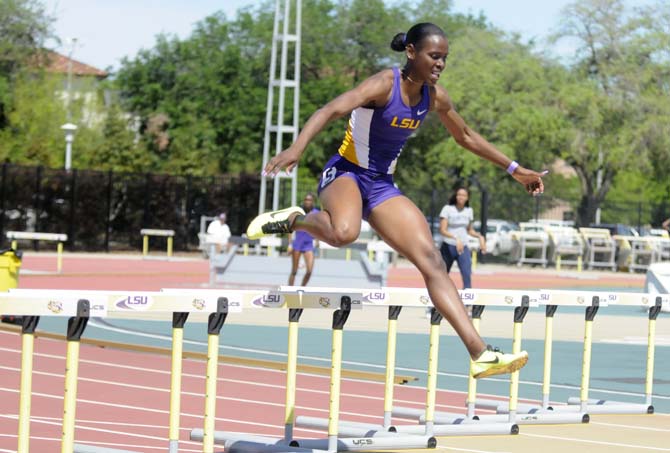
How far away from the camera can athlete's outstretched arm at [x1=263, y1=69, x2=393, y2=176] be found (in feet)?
22.9

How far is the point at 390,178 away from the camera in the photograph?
807cm

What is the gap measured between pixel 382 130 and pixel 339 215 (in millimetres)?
554

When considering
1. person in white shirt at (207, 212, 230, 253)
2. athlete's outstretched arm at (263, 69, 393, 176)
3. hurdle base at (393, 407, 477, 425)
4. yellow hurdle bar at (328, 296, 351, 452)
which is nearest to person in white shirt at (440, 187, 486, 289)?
hurdle base at (393, 407, 477, 425)

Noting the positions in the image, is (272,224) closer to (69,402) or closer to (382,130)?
(382,130)

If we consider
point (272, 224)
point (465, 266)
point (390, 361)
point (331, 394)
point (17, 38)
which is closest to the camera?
point (331, 394)

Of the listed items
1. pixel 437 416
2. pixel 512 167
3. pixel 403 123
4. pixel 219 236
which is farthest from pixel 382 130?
pixel 219 236

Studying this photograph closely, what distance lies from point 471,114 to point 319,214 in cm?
5110

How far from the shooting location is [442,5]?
2876 inches

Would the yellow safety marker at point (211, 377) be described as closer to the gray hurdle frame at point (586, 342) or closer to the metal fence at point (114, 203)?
the gray hurdle frame at point (586, 342)

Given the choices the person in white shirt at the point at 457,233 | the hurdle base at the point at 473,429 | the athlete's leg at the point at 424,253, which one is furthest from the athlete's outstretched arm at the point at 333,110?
the person in white shirt at the point at 457,233

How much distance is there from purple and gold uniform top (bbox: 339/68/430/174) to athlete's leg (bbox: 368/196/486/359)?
26 cm

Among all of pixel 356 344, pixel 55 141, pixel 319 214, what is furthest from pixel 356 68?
pixel 319 214

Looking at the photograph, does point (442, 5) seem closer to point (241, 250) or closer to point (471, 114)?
point (471, 114)

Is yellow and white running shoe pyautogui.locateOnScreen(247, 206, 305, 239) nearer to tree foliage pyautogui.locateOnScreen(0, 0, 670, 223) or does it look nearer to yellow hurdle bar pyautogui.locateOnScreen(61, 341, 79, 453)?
yellow hurdle bar pyautogui.locateOnScreen(61, 341, 79, 453)
